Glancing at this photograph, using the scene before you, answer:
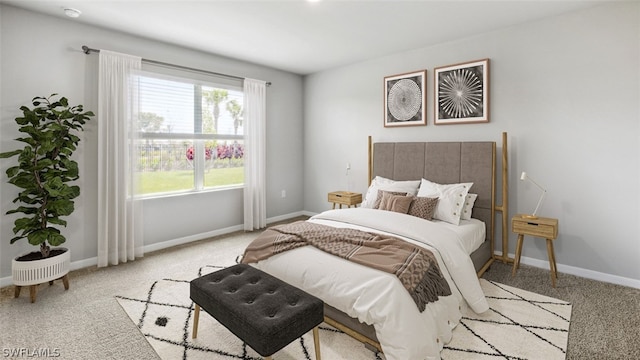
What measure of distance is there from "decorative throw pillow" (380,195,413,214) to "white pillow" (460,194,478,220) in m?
0.62

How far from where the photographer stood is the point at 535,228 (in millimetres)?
3055

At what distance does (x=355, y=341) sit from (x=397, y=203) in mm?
1656

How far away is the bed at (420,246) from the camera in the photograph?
74.9 inches

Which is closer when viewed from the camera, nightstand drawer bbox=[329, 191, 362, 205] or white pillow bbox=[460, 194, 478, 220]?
white pillow bbox=[460, 194, 478, 220]

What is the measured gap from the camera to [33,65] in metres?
3.12

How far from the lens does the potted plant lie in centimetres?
276

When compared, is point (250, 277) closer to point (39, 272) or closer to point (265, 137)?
point (39, 272)

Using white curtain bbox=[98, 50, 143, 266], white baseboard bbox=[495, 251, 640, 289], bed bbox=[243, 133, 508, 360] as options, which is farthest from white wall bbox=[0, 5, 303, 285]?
white baseboard bbox=[495, 251, 640, 289]

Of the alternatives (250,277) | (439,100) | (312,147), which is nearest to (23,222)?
(250,277)

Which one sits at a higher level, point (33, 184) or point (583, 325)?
point (33, 184)

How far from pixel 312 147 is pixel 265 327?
4.38 m

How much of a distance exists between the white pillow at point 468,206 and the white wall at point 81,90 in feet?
10.6

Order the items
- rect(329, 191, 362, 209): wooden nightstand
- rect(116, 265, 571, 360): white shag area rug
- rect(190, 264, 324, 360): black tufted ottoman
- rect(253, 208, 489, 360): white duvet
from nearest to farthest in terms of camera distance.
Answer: rect(190, 264, 324, 360): black tufted ottoman < rect(253, 208, 489, 360): white duvet < rect(116, 265, 571, 360): white shag area rug < rect(329, 191, 362, 209): wooden nightstand

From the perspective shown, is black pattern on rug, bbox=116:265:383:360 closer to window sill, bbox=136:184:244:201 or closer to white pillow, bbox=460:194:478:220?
window sill, bbox=136:184:244:201
